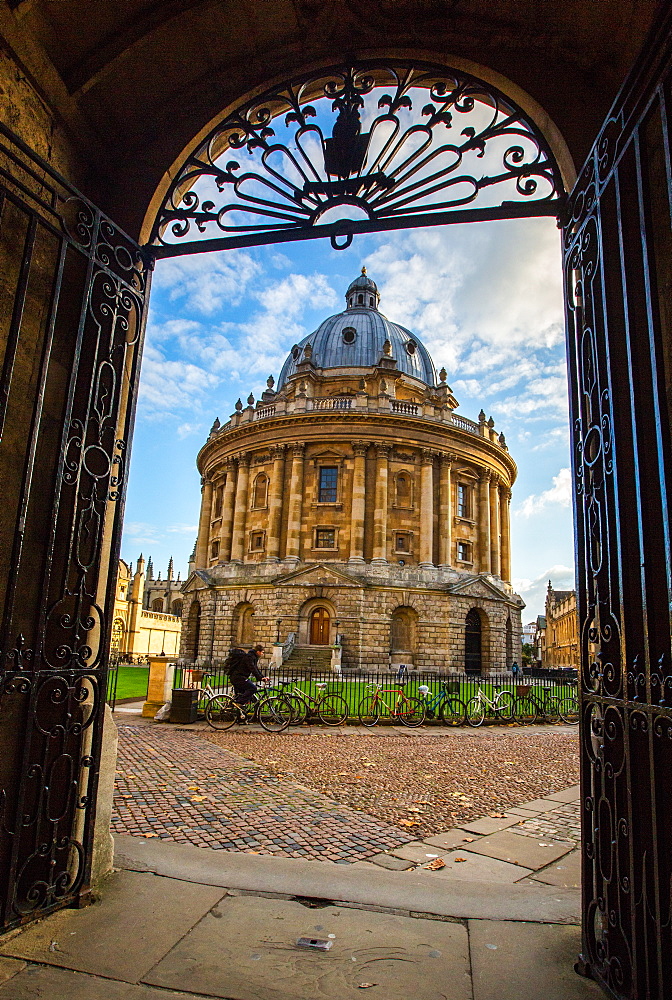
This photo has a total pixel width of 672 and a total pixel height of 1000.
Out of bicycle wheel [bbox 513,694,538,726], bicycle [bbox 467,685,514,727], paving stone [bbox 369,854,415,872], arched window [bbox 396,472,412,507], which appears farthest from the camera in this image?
arched window [bbox 396,472,412,507]

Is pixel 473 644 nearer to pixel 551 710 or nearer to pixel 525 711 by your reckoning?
pixel 551 710

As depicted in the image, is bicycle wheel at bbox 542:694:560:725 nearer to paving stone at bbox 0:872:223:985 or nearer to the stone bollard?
the stone bollard

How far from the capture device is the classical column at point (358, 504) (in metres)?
36.7

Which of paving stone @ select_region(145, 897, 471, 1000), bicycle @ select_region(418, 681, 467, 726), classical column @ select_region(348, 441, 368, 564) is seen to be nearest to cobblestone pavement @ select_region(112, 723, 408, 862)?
paving stone @ select_region(145, 897, 471, 1000)

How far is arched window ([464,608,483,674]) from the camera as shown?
37594 millimetres

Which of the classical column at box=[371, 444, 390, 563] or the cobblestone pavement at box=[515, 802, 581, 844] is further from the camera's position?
the classical column at box=[371, 444, 390, 563]

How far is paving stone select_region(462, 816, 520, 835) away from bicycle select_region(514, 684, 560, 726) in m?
11.0

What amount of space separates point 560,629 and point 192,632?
56176 millimetres

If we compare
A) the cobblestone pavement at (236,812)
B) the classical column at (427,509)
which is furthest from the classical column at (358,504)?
the cobblestone pavement at (236,812)

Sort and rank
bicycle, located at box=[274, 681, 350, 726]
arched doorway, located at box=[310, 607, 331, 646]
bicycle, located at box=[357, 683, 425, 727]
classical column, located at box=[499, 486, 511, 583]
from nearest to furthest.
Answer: bicycle, located at box=[274, 681, 350, 726] → bicycle, located at box=[357, 683, 425, 727] → arched doorway, located at box=[310, 607, 331, 646] → classical column, located at box=[499, 486, 511, 583]

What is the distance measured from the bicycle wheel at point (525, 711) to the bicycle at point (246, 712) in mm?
6804

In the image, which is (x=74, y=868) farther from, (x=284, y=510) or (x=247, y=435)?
(x=247, y=435)

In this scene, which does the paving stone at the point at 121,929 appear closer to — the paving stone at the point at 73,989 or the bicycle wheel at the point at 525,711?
the paving stone at the point at 73,989

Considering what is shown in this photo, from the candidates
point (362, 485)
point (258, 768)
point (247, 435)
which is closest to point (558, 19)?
point (258, 768)
